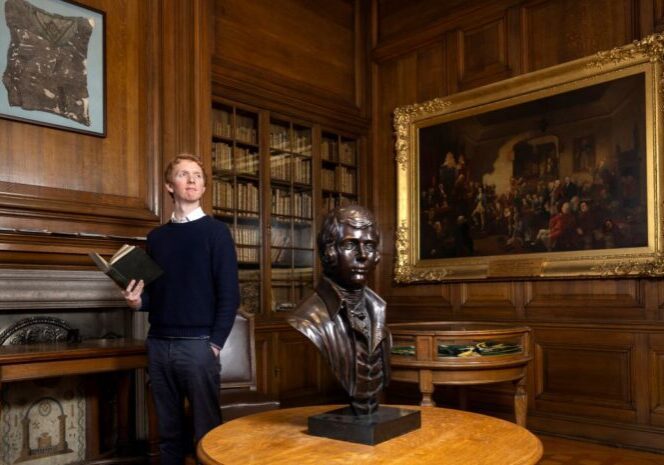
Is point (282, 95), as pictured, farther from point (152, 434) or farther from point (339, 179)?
point (152, 434)

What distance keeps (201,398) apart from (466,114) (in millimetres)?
3997

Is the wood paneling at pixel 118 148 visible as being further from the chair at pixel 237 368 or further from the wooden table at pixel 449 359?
the wooden table at pixel 449 359

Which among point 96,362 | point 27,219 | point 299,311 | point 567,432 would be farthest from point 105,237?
point 567,432

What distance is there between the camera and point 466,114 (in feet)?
19.0

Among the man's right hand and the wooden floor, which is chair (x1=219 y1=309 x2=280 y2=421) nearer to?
the man's right hand

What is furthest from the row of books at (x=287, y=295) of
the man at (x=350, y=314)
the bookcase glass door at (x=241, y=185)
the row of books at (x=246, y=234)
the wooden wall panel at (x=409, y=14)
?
the man at (x=350, y=314)

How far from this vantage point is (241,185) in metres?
5.51

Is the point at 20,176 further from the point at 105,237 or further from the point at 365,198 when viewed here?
the point at 365,198

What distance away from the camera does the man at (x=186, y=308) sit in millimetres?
2650

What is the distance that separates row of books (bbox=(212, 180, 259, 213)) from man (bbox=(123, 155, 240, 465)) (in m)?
2.38

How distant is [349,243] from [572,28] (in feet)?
13.5

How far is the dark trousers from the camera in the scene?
2.63 m

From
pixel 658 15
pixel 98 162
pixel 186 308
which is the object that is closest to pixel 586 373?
pixel 658 15

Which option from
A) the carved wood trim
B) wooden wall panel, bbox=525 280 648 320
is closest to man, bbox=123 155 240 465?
the carved wood trim
